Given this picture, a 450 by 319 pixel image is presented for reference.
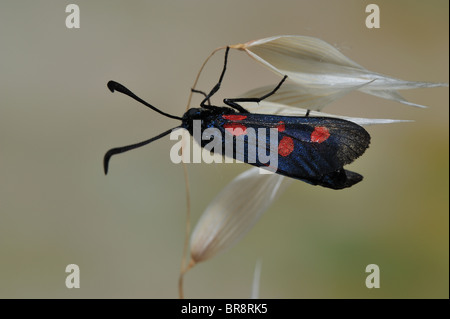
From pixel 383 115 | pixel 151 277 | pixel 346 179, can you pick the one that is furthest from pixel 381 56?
pixel 346 179

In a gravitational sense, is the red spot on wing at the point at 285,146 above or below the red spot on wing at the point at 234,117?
below

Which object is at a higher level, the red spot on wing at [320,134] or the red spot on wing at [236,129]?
the red spot on wing at [236,129]

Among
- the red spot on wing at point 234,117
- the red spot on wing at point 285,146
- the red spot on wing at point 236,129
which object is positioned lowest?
the red spot on wing at point 285,146

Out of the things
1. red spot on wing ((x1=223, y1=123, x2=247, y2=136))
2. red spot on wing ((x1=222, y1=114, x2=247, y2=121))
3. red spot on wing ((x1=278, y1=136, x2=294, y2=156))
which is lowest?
red spot on wing ((x1=278, y1=136, x2=294, y2=156))
